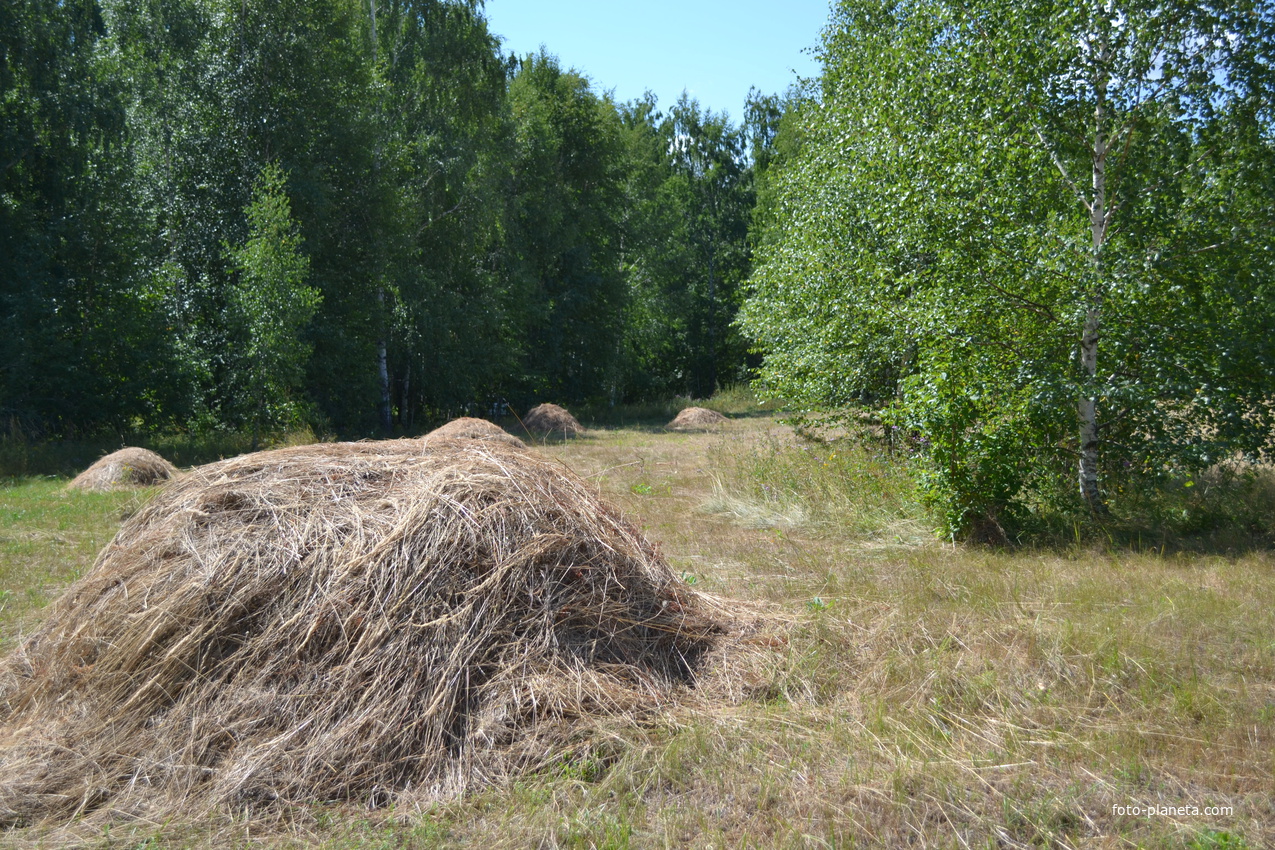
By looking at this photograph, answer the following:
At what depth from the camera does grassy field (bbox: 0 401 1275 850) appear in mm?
3318

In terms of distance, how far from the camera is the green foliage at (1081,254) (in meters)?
7.23

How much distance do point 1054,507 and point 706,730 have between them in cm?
571

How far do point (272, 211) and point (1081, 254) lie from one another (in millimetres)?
13487

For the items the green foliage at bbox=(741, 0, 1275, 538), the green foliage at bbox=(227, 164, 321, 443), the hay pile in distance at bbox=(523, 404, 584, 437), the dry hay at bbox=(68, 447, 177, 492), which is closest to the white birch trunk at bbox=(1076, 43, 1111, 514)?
the green foliage at bbox=(741, 0, 1275, 538)

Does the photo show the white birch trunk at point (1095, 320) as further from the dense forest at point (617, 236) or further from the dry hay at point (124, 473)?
the dry hay at point (124, 473)

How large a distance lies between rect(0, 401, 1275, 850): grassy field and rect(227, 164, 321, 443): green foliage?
815cm

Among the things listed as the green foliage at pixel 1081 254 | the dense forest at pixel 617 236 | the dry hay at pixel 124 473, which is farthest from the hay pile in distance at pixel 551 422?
the green foliage at pixel 1081 254

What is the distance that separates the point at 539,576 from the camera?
4.55 meters

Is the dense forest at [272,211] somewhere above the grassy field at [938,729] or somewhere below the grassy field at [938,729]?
above

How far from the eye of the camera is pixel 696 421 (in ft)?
75.2

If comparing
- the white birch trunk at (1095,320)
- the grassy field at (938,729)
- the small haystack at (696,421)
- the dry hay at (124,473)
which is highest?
the white birch trunk at (1095,320)

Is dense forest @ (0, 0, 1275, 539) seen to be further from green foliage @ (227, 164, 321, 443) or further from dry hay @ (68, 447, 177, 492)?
dry hay @ (68, 447, 177, 492)

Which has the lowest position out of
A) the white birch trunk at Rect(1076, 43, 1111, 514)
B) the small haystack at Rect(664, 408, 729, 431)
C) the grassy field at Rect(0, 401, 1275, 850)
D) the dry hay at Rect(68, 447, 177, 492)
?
the grassy field at Rect(0, 401, 1275, 850)

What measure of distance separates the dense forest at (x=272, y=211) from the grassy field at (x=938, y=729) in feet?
30.9
